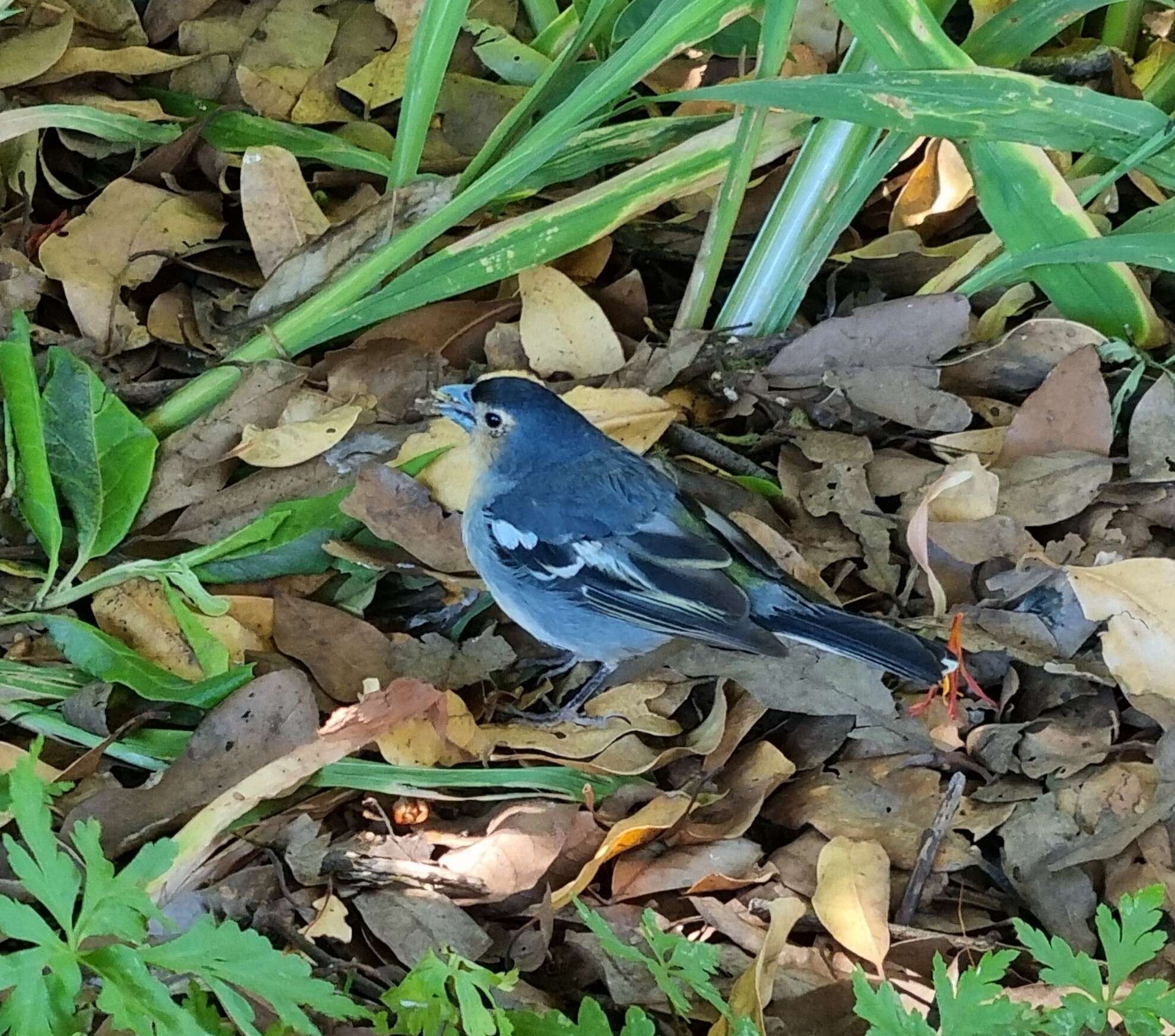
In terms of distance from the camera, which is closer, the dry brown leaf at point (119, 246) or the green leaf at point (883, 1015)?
the green leaf at point (883, 1015)

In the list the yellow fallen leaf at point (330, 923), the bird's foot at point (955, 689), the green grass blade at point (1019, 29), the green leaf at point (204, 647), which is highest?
the green grass blade at point (1019, 29)

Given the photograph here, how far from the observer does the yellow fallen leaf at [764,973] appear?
1544mm

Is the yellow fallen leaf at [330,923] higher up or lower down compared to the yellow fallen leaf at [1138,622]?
lower down

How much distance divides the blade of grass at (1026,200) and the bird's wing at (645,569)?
84cm

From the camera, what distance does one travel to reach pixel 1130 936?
4.71 feet

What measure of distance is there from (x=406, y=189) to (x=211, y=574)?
0.87m

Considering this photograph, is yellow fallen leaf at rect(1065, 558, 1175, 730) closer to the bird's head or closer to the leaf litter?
the leaf litter

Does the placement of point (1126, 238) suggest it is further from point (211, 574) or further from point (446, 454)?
point (211, 574)

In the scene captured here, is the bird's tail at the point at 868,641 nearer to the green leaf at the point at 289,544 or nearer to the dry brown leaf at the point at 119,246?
the green leaf at the point at 289,544

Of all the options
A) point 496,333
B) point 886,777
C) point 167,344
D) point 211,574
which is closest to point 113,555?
point 211,574

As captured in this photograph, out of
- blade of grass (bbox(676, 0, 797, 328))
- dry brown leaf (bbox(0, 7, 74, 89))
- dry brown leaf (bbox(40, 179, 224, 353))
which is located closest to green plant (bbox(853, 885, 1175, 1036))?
blade of grass (bbox(676, 0, 797, 328))

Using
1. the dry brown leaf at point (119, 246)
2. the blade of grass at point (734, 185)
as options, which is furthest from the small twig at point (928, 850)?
the dry brown leaf at point (119, 246)

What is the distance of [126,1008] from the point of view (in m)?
1.23

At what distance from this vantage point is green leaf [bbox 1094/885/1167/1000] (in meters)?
1.42
